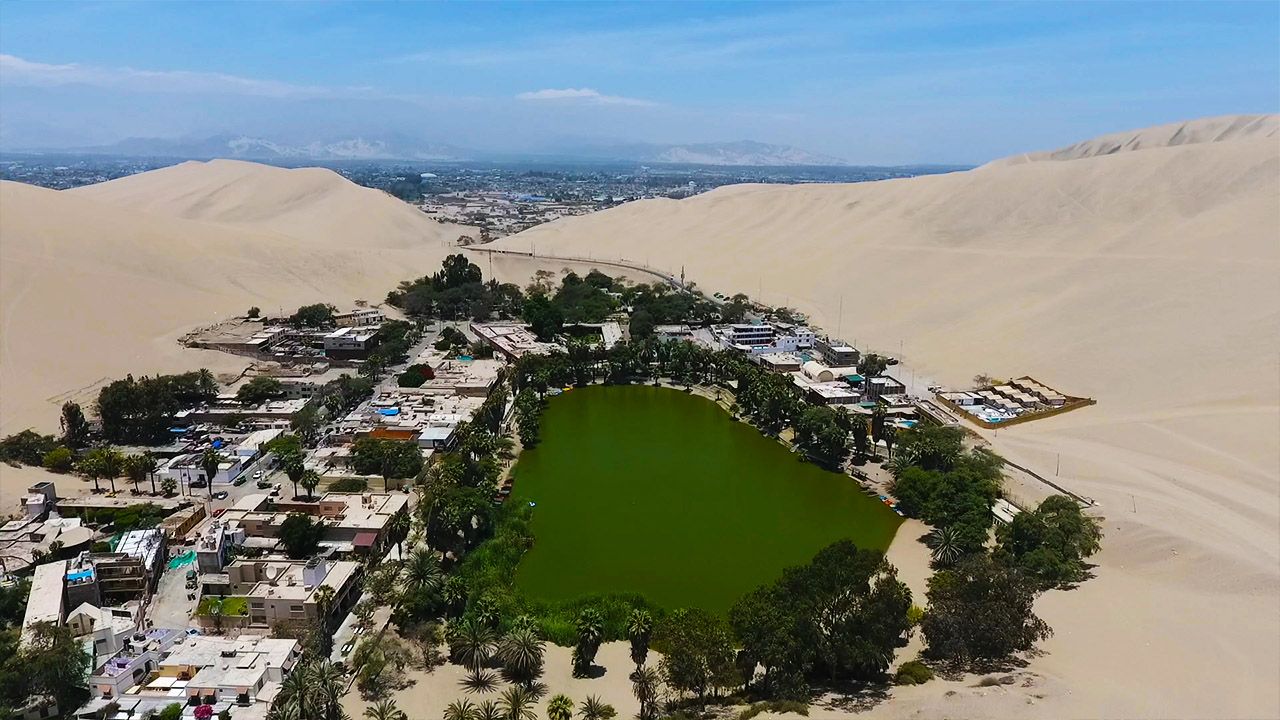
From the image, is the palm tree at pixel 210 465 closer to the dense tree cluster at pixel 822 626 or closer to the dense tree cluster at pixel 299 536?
the dense tree cluster at pixel 299 536

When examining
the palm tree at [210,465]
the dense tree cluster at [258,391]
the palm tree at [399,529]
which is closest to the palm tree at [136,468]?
the palm tree at [210,465]

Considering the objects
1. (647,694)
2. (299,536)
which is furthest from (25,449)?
(647,694)

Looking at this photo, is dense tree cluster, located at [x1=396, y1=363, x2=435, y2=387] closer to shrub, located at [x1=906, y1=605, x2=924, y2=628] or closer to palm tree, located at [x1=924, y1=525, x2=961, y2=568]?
palm tree, located at [x1=924, y1=525, x2=961, y2=568]

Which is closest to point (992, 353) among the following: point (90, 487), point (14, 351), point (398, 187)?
point (90, 487)

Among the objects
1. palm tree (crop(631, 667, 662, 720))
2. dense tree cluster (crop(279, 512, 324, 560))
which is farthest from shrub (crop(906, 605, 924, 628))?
dense tree cluster (crop(279, 512, 324, 560))

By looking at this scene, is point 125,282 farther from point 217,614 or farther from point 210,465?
point 217,614
